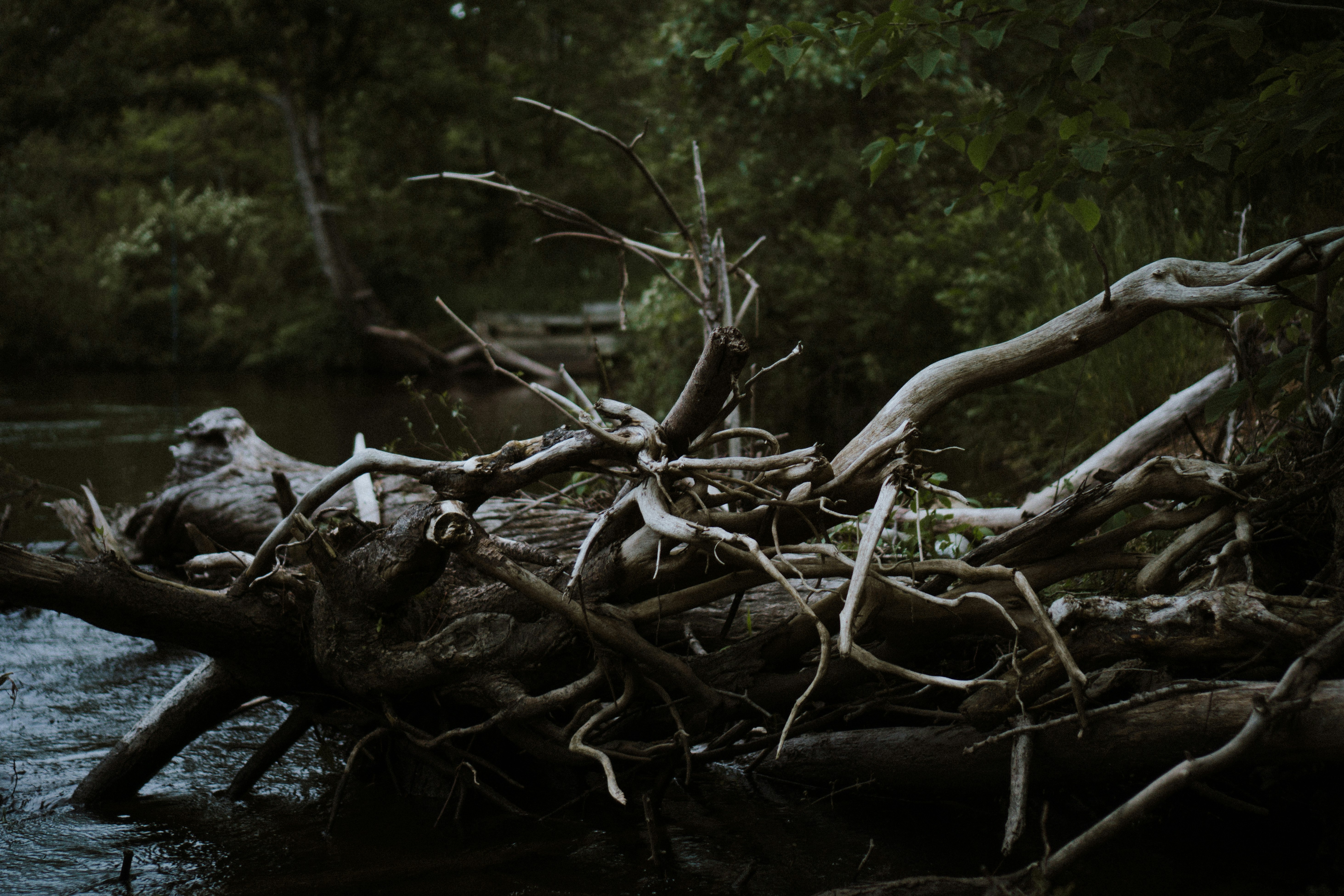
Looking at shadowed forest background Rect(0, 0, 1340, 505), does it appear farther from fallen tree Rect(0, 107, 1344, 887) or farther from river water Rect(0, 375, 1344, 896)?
river water Rect(0, 375, 1344, 896)

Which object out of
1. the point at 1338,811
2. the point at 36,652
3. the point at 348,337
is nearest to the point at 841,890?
the point at 1338,811

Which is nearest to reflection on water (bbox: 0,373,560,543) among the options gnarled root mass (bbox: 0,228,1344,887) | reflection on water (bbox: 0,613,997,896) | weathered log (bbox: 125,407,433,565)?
weathered log (bbox: 125,407,433,565)

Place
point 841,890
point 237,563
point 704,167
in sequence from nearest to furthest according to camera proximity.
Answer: point 841,890 → point 237,563 → point 704,167

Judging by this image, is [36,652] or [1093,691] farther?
[36,652]

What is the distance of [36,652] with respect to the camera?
493 centimetres

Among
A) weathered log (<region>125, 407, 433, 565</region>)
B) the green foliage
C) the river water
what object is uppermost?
the green foliage

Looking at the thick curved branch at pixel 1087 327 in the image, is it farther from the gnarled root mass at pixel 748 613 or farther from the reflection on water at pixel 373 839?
the reflection on water at pixel 373 839

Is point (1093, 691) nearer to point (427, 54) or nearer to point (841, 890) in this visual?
point (841, 890)

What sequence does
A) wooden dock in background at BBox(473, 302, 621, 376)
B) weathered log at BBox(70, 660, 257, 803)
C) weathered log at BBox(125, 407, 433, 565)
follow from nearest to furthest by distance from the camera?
weathered log at BBox(70, 660, 257, 803) → weathered log at BBox(125, 407, 433, 565) → wooden dock in background at BBox(473, 302, 621, 376)

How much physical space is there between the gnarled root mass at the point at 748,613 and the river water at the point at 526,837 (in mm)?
134

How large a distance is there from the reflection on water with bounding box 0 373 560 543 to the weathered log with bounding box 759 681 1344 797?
2212 mm

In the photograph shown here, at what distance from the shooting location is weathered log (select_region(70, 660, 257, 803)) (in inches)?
130

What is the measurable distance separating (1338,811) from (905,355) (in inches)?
274

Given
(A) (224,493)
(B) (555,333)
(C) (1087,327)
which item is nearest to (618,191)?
(B) (555,333)
